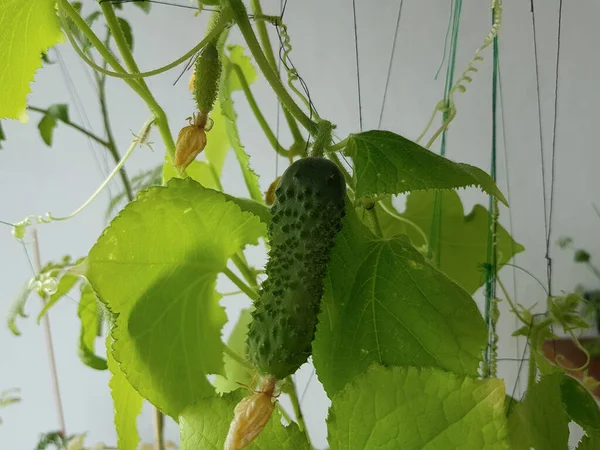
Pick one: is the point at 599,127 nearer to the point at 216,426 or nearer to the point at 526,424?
the point at 526,424

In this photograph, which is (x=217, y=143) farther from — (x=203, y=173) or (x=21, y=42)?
(x=21, y=42)

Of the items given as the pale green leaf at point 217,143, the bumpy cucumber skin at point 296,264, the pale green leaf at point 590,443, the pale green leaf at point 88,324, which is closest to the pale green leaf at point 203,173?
the pale green leaf at point 217,143

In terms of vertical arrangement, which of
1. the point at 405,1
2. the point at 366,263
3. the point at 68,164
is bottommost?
the point at 366,263

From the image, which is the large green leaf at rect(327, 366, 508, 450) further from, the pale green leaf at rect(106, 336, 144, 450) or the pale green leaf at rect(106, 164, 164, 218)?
the pale green leaf at rect(106, 164, 164, 218)

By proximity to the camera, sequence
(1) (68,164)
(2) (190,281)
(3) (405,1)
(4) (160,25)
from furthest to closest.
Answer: (1) (68,164), (4) (160,25), (3) (405,1), (2) (190,281)

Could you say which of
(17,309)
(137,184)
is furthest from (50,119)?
(17,309)

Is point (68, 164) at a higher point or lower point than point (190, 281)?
higher

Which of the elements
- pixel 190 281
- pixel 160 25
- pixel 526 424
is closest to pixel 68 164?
pixel 160 25
